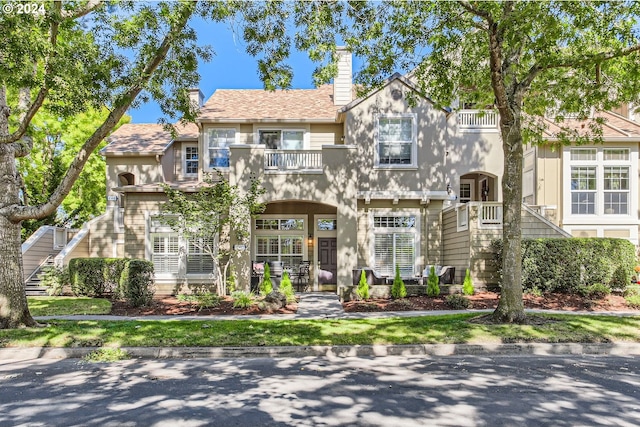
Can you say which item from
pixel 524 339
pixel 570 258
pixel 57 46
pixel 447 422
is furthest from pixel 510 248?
pixel 57 46

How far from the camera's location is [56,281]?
17.8m

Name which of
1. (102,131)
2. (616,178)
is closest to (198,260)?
(102,131)

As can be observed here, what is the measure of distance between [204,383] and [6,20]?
7333 mm

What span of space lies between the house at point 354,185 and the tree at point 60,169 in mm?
8238

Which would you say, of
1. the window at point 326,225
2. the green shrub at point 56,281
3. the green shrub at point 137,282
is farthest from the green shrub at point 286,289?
the green shrub at point 56,281

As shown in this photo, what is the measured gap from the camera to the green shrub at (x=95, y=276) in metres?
17.0

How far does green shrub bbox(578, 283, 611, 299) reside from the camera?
14.5m

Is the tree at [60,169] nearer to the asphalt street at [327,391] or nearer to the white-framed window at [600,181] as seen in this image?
the asphalt street at [327,391]

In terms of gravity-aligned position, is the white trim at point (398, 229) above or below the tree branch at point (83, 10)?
below

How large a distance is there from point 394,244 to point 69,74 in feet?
42.1

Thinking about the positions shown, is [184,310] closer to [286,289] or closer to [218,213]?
[286,289]

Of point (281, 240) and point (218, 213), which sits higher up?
point (218, 213)

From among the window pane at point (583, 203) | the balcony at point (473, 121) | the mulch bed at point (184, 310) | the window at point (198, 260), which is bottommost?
the mulch bed at point (184, 310)

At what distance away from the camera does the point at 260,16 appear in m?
11.4
